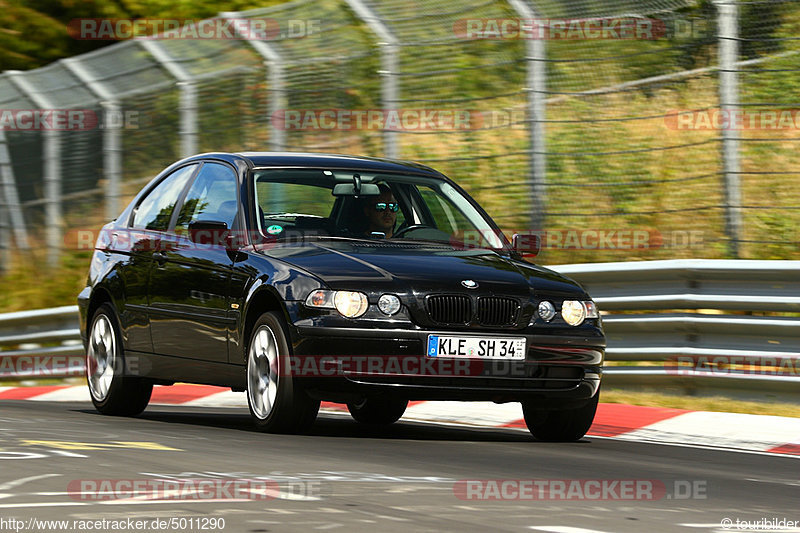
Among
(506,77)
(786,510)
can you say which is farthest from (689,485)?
(506,77)

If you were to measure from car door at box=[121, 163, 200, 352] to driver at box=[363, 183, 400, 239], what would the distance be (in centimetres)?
130

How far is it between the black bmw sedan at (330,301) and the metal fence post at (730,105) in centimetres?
252

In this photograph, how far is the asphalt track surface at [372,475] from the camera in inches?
223

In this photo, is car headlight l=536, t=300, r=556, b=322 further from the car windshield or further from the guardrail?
the guardrail

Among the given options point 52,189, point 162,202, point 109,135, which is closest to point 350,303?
point 162,202

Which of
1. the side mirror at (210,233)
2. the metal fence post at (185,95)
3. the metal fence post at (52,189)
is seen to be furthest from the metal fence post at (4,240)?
the side mirror at (210,233)

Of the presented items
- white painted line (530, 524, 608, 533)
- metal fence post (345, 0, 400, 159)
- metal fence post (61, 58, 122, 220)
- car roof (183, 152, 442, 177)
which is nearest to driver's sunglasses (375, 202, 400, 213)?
car roof (183, 152, 442, 177)

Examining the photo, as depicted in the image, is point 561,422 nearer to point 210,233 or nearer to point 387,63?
point 210,233

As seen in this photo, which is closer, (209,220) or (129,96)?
(209,220)

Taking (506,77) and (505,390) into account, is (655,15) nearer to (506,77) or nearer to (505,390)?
(506,77)

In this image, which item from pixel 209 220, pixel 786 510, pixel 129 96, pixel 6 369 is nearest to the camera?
pixel 786 510

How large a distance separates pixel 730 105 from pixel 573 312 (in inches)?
142

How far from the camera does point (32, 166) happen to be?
59.2 feet

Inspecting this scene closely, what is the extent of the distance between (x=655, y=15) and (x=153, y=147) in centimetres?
599
